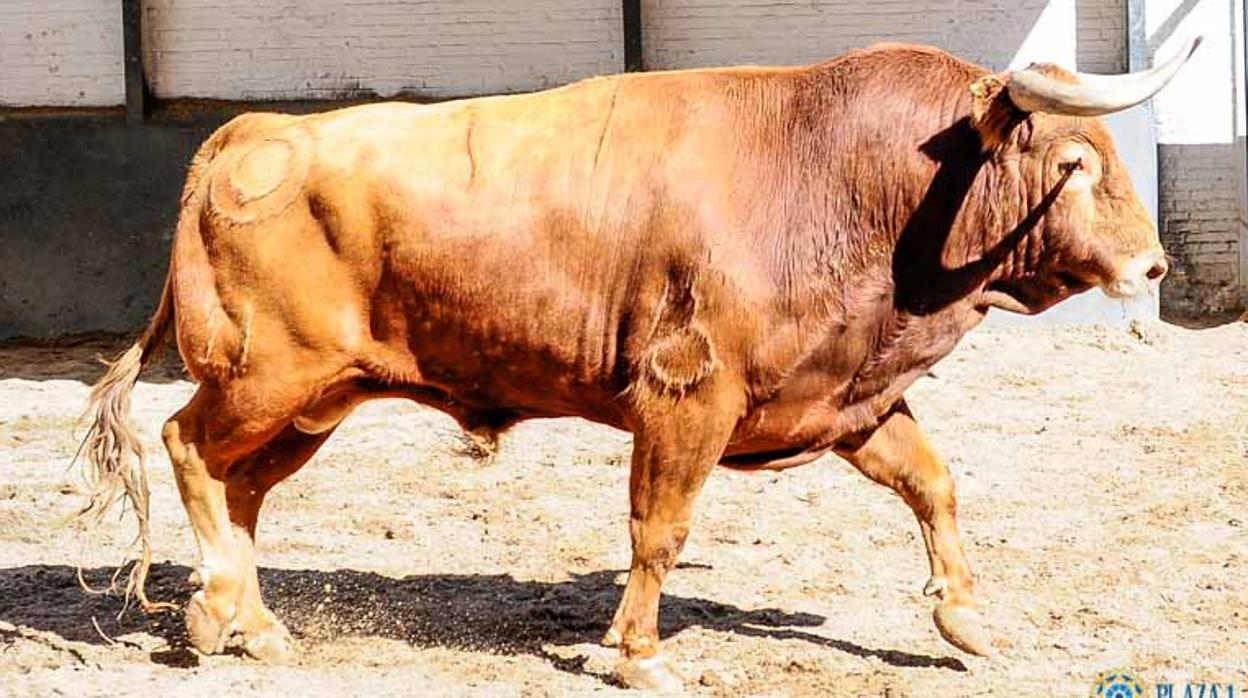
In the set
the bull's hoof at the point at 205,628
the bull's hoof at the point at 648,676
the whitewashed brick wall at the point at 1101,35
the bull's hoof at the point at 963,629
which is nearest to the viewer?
the bull's hoof at the point at 648,676

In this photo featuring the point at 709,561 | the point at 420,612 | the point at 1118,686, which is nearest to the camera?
the point at 1118,686

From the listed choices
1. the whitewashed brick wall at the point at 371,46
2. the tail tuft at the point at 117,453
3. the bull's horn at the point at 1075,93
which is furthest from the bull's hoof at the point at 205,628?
the whitewashed brick wall at the point at 371,46

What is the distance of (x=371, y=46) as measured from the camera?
1356 centimetres

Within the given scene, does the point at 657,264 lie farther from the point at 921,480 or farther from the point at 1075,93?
the point at 1075,93

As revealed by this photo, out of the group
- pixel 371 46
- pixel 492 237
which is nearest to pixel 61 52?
pixel 371 46

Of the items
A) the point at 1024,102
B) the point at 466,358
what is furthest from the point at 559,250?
the point at 1024,102

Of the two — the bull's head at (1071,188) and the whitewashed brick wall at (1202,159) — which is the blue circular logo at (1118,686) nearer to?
the bull's head at (1071,188)

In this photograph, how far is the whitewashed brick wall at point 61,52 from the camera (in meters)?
13.6

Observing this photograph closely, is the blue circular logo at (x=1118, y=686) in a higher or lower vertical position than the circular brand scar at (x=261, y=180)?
lower

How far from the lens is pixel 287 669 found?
6234 millimetres

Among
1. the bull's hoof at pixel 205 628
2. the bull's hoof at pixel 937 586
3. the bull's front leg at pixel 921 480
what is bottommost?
the bull's hoof at pixel 205 628

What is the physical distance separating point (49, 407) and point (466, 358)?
17.3 feet

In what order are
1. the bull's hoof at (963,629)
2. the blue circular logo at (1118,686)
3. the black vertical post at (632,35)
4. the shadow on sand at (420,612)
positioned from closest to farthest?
the blue circular logo at (1118,686)
the bull's hoof at (963,629)
the shadow on sand at (420,612)
the black vertical post at (632,35)

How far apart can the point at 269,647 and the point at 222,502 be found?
523 millimetres
